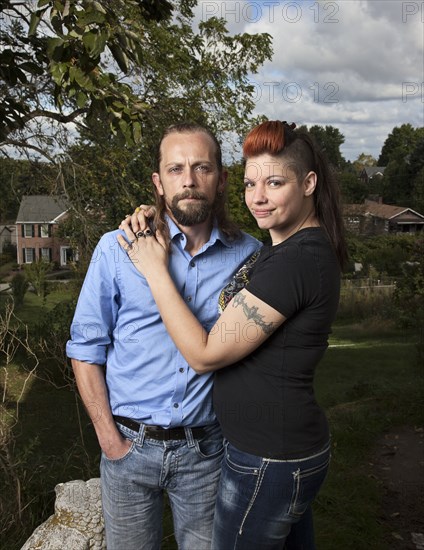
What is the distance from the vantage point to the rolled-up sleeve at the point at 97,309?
7.95 ft

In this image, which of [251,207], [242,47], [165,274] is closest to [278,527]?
[165,274]

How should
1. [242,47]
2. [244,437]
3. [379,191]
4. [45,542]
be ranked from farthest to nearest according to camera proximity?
[379,191] → [242,47] → [45,542] → [244,437]

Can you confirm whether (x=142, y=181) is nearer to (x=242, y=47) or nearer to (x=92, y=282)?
(x=242, y=47)

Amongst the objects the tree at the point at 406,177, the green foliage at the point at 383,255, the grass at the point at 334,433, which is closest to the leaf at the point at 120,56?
the grass at the point at 334,433

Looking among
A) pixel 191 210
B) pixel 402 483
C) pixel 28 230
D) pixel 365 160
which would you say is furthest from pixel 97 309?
pixel 365 160

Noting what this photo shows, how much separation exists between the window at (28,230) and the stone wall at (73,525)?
47.4 m

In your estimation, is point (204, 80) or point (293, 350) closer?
point (293, 350)

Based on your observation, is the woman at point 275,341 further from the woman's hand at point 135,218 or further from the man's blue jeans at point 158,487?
the woman's hand at point 135,218

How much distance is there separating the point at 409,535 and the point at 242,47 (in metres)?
10.1

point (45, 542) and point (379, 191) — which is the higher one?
point (379, 191)

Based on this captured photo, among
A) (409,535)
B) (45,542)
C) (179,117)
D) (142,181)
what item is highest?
(179,117)

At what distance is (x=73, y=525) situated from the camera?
3.00m

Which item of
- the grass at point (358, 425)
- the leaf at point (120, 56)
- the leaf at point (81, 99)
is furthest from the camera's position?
the grass at point (358, 425)

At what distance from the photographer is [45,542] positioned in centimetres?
295
